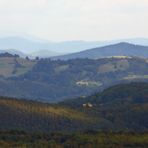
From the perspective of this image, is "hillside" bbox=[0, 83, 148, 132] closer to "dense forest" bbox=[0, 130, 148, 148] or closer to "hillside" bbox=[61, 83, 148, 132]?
"hillside" bbox=[61, 83, 148, 132]

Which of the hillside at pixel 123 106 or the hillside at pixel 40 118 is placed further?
the hillside at pixel 123 106

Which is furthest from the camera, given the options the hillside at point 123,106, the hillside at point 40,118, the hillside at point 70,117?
the hillside at point 123,106

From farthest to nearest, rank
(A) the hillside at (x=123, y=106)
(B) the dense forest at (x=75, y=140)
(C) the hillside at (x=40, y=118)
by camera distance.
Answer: (A) the hillside at (x=123, y=106)
(C) the hillside at (x=40, y=118)
(B) the dense forest at (x=75, y=140)

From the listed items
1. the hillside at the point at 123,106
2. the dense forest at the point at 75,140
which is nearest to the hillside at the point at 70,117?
the hillside at the point at 123,106

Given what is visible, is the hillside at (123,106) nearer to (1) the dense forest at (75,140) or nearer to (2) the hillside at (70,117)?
→ (2) the hillside at (70,117)

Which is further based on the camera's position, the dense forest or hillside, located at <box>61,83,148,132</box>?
hillside, located at <box>61,83,148,132</box>

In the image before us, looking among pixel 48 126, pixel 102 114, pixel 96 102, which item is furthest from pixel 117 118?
pixel 96 102

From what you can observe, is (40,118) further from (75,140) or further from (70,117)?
(75,140)

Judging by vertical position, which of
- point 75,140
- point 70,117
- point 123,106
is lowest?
point 75,140

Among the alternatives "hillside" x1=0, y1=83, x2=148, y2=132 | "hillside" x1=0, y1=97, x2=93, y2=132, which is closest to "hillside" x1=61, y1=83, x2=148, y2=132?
"hillside" x1=0, y1=83, x2=148, y2=132

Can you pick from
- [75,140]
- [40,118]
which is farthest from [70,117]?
[75,140]

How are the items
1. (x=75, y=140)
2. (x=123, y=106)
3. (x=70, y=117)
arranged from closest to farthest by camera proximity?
(x=75, y=140), (x=70, y=117), (x=123, y=106)

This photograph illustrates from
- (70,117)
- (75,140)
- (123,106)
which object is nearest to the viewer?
(75,140)
